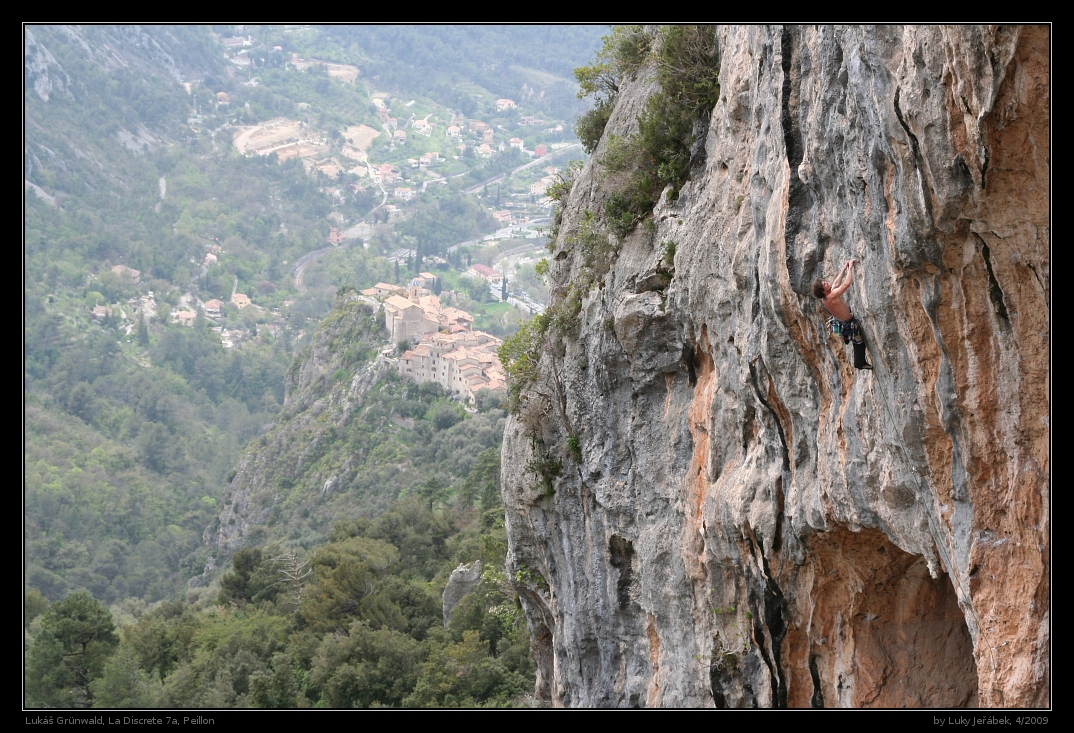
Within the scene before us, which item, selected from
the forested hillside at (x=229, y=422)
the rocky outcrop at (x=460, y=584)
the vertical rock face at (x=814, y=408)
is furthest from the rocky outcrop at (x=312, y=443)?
the vertical rock face at (x=814, y=408)

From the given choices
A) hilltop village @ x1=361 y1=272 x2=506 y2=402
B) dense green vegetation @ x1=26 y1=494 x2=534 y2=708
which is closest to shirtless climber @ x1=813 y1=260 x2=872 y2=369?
dense green vegetation @ x1=26 y1=494 x2=534 y2=708

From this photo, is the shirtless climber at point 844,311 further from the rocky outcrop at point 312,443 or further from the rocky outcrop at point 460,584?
the rocky outcrop at point 312,443

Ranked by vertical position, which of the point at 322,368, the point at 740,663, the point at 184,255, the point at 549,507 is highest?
the point at 184,255

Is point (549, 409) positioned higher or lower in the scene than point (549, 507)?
higher

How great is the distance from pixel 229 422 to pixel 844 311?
111m

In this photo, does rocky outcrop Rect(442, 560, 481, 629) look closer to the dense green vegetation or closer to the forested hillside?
the dense green vegetation

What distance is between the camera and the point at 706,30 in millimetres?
12312

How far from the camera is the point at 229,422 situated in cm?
11019

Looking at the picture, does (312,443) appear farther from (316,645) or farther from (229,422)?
(316,645)

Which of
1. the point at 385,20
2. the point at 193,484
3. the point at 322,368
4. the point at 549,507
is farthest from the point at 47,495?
the point at 385,20

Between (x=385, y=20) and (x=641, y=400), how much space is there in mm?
7805

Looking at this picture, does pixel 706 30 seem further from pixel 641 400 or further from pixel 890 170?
pixel 890 170

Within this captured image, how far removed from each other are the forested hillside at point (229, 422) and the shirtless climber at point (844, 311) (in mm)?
15085

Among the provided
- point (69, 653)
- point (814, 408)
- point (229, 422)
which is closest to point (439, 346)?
point (229, 422)
